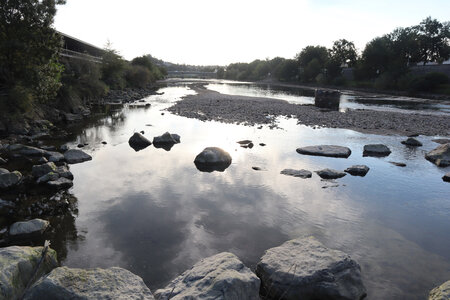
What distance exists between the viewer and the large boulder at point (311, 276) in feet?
20.1

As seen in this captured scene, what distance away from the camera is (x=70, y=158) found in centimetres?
1614

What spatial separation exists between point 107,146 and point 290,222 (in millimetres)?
14303

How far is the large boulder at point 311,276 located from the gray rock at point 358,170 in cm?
908

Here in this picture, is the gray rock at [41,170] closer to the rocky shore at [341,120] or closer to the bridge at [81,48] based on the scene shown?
the rocky shore at [341,120]

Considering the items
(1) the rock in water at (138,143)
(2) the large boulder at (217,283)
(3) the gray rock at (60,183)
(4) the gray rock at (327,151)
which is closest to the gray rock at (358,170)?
(4) the gray rock at (327,151)

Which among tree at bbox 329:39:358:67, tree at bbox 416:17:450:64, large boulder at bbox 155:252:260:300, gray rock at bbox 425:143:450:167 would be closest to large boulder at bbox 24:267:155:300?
large boulder at bbox 155:252:260:300

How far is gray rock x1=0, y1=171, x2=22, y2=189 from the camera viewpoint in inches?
471

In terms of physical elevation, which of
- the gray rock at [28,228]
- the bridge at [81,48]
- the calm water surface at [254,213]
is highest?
the bridge at [81,48]

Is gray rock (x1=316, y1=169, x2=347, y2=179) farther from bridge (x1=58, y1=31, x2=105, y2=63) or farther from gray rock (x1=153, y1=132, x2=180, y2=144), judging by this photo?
bridge (x1=58, y1=31, x2=105, y2=63)

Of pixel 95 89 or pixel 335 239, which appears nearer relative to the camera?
pixel 335 239

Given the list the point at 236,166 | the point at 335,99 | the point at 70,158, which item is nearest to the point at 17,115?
the point at 70,158

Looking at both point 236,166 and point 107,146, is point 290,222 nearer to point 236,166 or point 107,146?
point 236,166

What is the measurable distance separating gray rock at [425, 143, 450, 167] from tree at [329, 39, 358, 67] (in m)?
129

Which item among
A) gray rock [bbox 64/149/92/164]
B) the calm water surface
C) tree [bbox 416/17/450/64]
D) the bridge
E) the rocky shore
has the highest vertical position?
tree [bbox 416/17/450/64]
